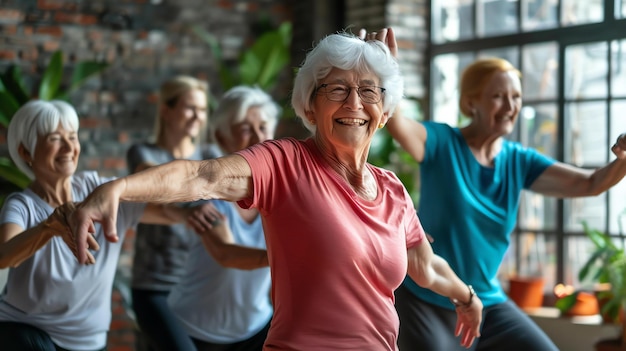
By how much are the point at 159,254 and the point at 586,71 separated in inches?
110

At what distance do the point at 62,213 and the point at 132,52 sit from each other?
4094 millimetres

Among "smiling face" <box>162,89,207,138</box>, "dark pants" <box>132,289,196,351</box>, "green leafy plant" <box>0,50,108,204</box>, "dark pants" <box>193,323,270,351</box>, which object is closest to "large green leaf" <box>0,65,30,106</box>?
"green leafy plant" <box>0,50,108,204</box>

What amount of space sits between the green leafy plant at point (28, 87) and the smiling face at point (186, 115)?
4.36ft

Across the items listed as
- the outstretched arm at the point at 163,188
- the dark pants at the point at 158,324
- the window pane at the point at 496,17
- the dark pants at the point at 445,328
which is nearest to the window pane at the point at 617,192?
the window pane at the point at 496,17

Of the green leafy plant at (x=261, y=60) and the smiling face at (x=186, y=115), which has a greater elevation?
the green leafy plant at (x=261, y=60)

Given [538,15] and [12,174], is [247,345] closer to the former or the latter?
[12,174]

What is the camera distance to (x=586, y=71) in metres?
5.18

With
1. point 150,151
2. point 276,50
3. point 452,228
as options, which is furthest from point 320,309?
point 276,50

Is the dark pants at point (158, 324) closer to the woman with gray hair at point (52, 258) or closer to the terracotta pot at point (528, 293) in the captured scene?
Result: the woman with gray hair at point (52, 258)

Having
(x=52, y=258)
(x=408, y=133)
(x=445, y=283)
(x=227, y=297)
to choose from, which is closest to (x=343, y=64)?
(x=445, y=283)

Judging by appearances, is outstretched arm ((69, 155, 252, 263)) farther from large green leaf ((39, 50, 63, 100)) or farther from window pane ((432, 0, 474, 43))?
window pane ((432, 0, 474, 43))

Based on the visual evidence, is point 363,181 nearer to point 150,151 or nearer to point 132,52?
point 150,151

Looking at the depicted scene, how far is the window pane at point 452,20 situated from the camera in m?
5.86

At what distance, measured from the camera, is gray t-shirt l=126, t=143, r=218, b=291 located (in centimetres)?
374
